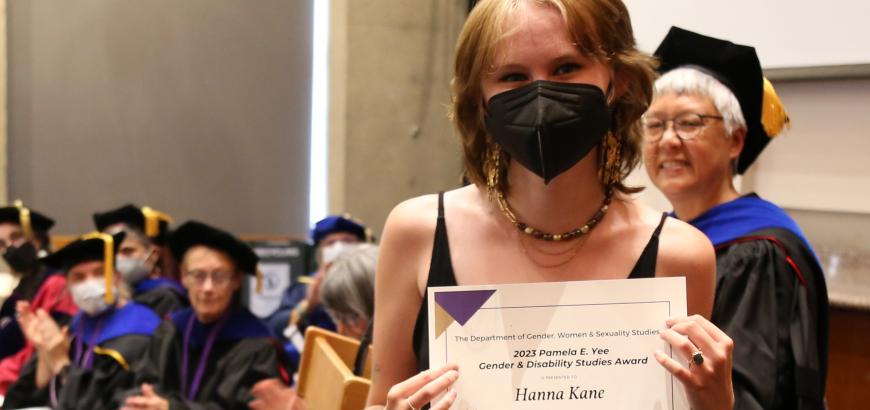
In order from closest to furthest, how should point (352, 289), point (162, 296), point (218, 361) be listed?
1. point (352, 289)
2. point (218, 361)
3. point (162, 296)

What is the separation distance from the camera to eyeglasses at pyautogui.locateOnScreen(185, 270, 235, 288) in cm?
377

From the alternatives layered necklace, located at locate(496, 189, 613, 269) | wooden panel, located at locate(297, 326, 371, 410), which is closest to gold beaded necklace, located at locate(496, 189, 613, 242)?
layered necklace, located at locate(496, 189, 613, 269)

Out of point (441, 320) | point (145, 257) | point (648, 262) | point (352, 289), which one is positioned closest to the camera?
point (441, 320)

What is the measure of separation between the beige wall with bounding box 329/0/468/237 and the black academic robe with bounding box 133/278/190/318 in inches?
88.9

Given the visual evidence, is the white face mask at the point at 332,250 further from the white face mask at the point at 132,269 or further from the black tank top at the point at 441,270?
the black tank top at the point at 441,270

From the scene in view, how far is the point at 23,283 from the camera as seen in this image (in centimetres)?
528

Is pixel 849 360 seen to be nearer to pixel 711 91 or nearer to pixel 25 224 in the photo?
pixel 711 91

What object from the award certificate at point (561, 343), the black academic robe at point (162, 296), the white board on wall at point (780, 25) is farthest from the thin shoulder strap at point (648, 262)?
the black academic robe at point (162, 296)

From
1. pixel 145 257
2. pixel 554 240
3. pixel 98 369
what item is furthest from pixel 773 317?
pixel 145 257

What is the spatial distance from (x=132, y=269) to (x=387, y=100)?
9.01 feet

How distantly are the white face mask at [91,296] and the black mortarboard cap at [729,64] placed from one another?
3.02 metres

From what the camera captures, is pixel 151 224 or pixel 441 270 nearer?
pixel 441 270

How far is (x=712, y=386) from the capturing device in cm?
122

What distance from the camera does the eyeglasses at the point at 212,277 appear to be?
3770 millimetres
